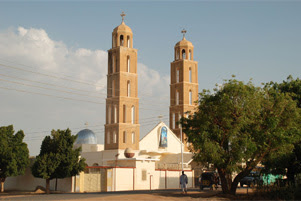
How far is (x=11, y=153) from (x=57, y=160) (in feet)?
21.7

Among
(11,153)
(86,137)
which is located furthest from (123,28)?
(11,153)

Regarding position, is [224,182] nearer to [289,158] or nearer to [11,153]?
[289,158]

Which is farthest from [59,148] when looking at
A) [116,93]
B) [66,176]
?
[116,93]

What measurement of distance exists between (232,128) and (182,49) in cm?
5077

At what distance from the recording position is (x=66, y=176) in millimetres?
42562

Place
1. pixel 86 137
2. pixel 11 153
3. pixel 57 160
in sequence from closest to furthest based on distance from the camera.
→ pixel 57 160 < pixel 11 153 < pixel 86 137

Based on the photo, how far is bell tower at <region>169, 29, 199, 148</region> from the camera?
78.4 m

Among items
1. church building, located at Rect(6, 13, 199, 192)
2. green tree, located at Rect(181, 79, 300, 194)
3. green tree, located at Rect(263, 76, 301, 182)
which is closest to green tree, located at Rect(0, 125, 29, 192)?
church building, located at Rect(6, 13, 199, 192)

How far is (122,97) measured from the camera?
66562mm

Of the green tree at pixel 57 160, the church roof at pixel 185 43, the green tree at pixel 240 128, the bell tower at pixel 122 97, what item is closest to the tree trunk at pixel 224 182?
the green tree at pixel 240 128

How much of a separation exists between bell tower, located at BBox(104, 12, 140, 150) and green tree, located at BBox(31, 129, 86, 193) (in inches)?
849

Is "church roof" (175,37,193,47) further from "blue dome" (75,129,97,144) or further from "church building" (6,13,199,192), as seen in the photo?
"blue dome" (75,129,97,144)

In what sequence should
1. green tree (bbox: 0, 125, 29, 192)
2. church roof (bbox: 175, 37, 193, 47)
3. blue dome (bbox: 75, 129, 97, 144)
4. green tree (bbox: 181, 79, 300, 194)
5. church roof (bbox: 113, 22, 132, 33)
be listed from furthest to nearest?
1. church roof (bbox: 175, 37, 193, 47)
2. blue dome (bbox: 75, 129, 97, 144)
3. church roof (bbox: 113, 22, 132, 33)
4. green tree (bbox: 0, 125, 29, 192)
5. green tree (bbox: 181, 79, 300, 194)

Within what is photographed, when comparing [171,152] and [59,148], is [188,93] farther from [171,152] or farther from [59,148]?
[59,148]
